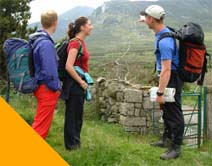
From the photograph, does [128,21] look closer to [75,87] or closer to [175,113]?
[175,113]

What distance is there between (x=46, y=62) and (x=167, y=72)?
1.37 m

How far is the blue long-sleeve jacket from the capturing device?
416 centimetres

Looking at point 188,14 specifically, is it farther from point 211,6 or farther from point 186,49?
point 186,49

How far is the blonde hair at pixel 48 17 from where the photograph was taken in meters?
4.32

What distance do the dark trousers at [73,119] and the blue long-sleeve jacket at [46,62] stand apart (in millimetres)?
593

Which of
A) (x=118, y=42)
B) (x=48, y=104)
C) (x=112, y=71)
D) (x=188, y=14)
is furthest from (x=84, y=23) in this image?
(x=188, y=14)

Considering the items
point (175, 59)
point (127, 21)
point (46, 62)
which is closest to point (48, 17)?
point (46, 62)

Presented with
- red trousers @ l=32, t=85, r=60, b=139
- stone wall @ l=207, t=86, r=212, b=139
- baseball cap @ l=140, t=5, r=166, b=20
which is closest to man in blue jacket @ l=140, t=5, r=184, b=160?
baseball cap @ l=140, t=5, r=166, b=20

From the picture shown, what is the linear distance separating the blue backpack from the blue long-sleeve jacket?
61 mm

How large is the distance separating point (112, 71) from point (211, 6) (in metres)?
182

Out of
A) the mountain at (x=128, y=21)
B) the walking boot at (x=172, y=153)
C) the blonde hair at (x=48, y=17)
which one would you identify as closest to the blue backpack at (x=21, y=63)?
the blonde hair at (x=48, y=17)

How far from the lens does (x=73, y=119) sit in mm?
4898

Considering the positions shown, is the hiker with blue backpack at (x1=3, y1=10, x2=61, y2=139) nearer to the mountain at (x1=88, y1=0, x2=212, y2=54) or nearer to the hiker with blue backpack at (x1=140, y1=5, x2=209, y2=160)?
the hiker with blue backpack at (x1=140, y1=5, x2=209, y2=160)

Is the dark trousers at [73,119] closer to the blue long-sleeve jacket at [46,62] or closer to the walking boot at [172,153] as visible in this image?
the blue long-sleeve jacket at [46,62]
